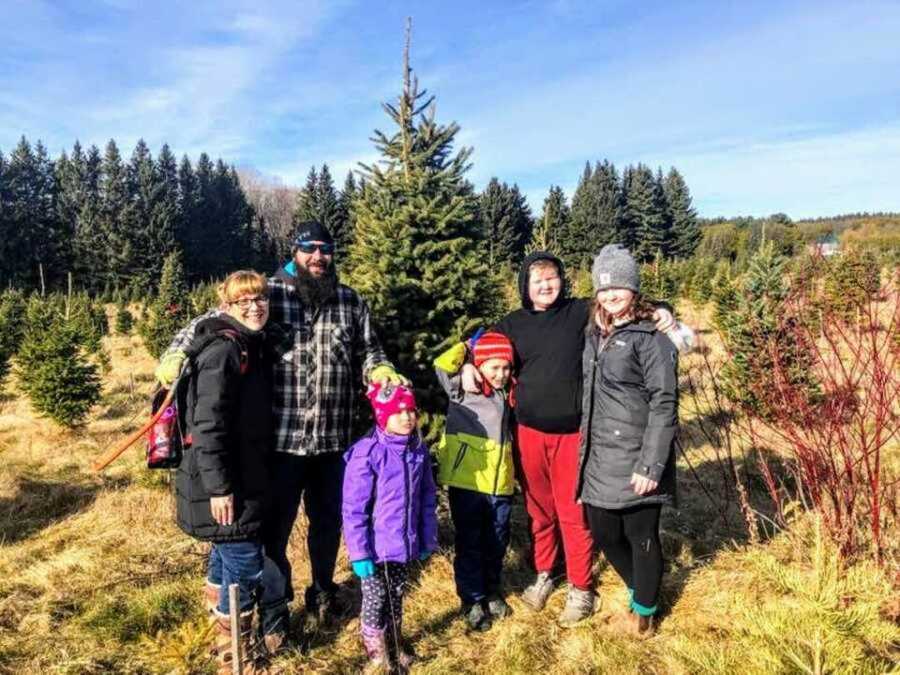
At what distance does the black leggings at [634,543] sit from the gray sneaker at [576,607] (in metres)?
0.34

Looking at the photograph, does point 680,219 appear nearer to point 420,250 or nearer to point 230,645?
point 420,250

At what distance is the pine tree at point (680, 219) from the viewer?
52250 mm

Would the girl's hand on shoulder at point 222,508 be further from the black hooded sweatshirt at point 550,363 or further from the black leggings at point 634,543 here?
the black leggings at point 634,543

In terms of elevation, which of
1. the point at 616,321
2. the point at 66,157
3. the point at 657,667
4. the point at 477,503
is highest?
the point at 66,157

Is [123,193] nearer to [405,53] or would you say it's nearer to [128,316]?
[128,316]

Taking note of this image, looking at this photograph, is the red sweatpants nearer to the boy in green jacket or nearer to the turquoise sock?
the boy in green jacket

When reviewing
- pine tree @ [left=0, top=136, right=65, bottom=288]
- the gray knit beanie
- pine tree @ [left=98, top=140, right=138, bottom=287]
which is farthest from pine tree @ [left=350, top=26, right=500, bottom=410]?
pine tree @ [left=98, top=140, right=138, bottom=287]

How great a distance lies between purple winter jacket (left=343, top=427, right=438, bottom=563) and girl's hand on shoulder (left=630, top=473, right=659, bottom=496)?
1.17m

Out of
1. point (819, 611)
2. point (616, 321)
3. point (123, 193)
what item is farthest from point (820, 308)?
point (123, 193)

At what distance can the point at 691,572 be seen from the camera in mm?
4066

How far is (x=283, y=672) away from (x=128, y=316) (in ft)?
83.8

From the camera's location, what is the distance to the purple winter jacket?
298 cm

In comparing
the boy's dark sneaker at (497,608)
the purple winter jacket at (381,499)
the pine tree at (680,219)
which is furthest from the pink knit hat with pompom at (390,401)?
the pine tree at (680,219)

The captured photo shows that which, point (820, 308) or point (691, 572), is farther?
point (691, 572)
